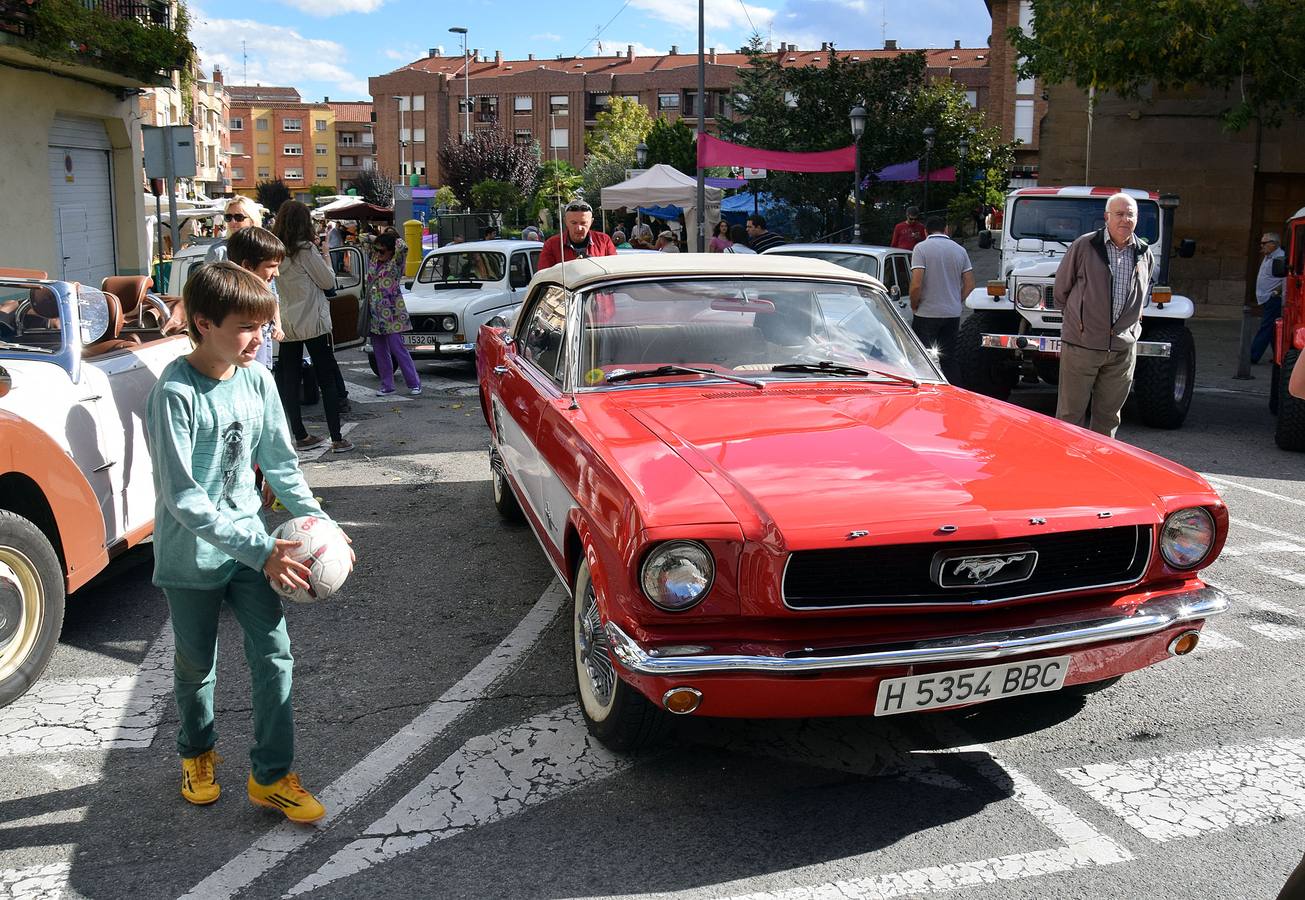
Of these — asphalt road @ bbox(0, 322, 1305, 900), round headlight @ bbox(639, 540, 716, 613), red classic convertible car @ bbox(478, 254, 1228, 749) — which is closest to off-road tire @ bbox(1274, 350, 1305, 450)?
asphalt road @ bbox(0, 322, 1305, 900)

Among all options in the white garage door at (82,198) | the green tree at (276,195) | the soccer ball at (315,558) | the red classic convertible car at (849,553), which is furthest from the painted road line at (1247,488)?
the white garage door at (82,198)

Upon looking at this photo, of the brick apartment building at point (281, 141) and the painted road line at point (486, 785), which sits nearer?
the painted road line at point (486, 785)

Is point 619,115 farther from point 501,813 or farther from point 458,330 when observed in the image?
point 501,813

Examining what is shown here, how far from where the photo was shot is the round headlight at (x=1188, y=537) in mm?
3557

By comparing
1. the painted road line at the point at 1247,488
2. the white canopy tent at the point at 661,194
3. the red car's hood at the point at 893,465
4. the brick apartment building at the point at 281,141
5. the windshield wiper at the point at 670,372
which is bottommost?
the painted road line at the point at 1247,488

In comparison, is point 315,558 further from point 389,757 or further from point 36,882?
point 36,882

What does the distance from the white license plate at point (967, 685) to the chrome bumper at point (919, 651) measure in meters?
0.05

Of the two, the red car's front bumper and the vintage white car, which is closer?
the red car's front bumper

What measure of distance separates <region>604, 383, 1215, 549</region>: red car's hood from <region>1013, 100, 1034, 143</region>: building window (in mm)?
61653

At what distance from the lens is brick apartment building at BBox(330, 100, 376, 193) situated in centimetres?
12275

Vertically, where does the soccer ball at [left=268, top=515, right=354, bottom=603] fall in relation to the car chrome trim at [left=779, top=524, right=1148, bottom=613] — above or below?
above

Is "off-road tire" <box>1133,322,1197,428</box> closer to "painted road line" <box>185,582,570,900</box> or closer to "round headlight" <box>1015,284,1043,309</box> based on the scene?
"round headlight" <box>1015,284,1043,309</box>

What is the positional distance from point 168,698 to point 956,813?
2.81m

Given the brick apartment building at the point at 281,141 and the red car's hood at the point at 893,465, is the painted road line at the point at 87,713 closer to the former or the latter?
the red car's hood at the point at 893,465
